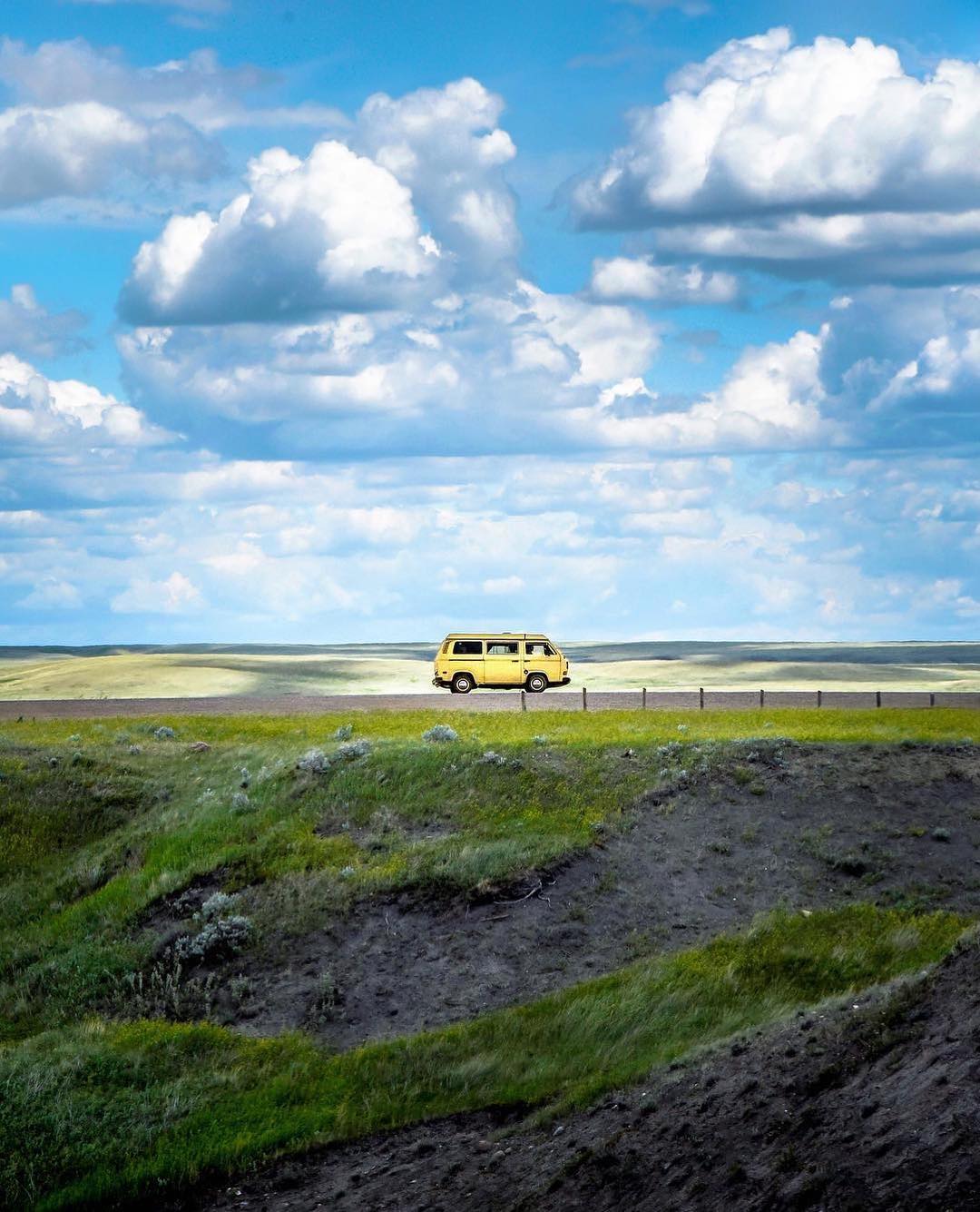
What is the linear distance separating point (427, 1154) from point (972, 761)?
17.8 metres

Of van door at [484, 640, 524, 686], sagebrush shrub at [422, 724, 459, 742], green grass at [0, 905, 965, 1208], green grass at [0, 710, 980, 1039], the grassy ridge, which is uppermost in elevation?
van door at [484, 640, 524, 686]

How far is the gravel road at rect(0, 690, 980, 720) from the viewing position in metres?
50.0

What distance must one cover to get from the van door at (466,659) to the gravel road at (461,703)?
1289 mm

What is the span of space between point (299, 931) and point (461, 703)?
3069cm

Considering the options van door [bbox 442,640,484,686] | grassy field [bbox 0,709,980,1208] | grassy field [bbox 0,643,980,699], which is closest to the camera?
grassy field [bbox 0,709,980,1208]

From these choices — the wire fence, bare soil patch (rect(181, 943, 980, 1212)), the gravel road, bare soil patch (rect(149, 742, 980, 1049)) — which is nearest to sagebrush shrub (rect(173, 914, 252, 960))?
bare soil patch (rect(149, 742, 980, 1049))

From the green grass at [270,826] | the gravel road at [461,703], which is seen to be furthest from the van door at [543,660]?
the green grass at [270,826]

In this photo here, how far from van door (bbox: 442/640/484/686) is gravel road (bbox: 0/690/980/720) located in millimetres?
1289

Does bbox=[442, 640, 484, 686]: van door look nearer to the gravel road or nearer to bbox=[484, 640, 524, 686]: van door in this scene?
bbox=[484, 640, 524, 686]: van door

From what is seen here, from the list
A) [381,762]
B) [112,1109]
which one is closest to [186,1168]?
[112,1109]

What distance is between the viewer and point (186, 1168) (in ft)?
49.3

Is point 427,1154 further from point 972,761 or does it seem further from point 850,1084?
point 972,761

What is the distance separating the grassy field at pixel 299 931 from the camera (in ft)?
52.3

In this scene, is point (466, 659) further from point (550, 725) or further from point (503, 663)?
point (550, 725)
